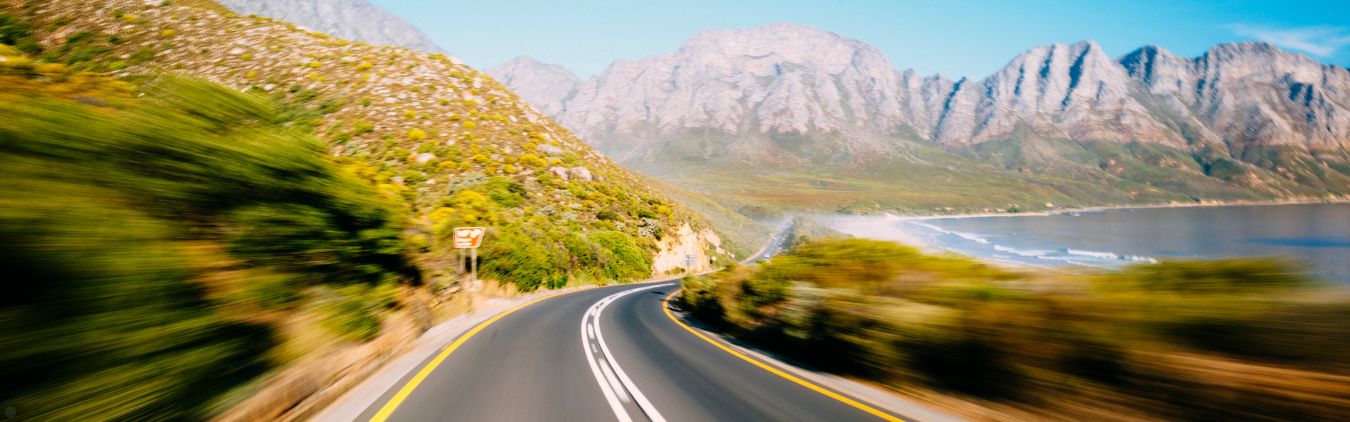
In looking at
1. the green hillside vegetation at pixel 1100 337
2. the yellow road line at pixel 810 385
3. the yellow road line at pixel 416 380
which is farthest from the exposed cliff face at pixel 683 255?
the green hillside vegetation at pixel 1100 337

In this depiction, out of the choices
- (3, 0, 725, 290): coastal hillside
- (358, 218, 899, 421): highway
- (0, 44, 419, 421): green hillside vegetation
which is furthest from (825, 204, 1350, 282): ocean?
(0, 44, 419, 421): green hillside vegetation

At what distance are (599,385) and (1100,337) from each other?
6191mm

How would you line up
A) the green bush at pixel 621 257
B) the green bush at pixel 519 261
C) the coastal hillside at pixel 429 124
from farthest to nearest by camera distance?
1. the green bush at pixel 621 257
2. the coastal hillside at pixel 429 124
3. the green bush at pixel 519 261

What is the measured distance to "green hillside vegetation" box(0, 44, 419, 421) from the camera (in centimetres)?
318

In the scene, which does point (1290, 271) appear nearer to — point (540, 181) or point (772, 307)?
point (772, 307)

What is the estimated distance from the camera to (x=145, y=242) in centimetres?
396

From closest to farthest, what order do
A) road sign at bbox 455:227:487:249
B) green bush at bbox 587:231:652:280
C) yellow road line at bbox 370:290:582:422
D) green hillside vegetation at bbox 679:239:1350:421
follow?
1. green hillside vegetation at bbox 679:239:1350:421
2. yellow road line at bbox 370:290:582:422
3. road sign at bbox 455:227:487:249
4. green bush at bbox 587:231:652:280

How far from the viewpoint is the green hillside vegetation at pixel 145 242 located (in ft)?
10.4

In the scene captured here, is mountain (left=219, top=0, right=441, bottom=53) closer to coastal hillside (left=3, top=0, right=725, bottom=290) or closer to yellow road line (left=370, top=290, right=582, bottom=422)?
coastal hillside (left=3, top=0, right=725, bottom=290)

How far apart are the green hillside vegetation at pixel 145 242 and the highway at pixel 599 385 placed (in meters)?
1.74

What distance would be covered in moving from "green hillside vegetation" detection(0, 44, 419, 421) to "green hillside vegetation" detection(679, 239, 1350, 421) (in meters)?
7.81

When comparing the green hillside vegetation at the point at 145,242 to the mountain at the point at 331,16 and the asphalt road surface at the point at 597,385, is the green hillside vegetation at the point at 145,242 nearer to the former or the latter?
the asphalt road surface at the point at 597,385

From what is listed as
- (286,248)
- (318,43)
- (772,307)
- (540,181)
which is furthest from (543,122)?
(286,248)

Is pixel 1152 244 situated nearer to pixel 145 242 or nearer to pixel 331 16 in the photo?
pixel 145 242
